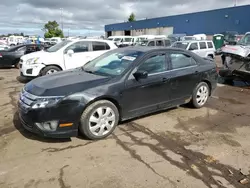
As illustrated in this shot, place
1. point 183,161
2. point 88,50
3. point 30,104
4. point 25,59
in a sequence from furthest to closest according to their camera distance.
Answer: point 88,50 < point 25,59 < point 30,104 < point 183,161

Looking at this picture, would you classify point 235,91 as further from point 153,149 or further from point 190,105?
point 153,149

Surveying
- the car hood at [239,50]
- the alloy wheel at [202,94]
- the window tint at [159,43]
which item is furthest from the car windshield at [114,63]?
the window tint at [159,43]

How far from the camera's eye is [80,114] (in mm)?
3816

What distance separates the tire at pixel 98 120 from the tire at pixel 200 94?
2.30 meters

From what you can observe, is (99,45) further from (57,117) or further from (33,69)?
(57,117)

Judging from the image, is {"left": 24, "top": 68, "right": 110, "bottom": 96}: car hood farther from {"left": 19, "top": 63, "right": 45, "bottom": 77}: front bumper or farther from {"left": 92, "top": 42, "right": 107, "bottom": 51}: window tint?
{"left": 92, "top": 42, "right": 107, "bottom": 51}: window tint

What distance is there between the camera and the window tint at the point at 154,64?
4.65 m

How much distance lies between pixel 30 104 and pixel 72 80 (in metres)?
0.83

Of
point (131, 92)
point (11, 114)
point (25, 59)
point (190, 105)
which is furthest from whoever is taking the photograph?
point (25, 59)

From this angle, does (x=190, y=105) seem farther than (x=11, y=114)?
Yes

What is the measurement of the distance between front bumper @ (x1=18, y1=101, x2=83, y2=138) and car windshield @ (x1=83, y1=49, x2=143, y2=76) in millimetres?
1078

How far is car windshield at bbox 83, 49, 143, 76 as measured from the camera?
452 centimetres

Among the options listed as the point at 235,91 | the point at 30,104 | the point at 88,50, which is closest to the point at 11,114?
the point at 30,104

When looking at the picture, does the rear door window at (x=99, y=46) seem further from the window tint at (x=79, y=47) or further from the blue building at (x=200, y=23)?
the blue building at (x=200, y=23)
